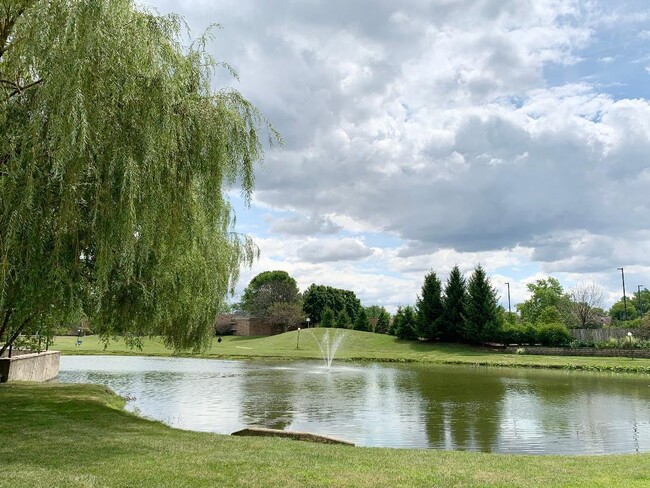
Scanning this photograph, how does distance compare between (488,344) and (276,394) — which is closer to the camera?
(276,394)

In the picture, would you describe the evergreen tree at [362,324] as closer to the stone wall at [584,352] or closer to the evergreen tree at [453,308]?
Answer: the evergreen tree at [453,308]

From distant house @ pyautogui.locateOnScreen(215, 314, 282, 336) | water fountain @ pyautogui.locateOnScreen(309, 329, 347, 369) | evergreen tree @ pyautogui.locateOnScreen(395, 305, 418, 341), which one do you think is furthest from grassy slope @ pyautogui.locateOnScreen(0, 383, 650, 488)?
distant house @ pyautogui.locateOnScreen(215, 314, 282, 336)

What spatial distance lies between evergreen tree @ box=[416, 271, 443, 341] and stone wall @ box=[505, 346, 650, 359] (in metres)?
7.80

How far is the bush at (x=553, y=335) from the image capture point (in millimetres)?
46250

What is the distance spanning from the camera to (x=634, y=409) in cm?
1783

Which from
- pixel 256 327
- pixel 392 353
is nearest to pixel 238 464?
pixel 392 353

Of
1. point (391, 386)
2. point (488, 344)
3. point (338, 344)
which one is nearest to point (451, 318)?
point (488, 344)

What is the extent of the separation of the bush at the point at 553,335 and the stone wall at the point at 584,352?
145 centimetres

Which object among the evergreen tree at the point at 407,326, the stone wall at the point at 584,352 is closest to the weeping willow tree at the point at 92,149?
the stone wall at the point at 584,352

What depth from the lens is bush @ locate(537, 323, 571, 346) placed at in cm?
4625

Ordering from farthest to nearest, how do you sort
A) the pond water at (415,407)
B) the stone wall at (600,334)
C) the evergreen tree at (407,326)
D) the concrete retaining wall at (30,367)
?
the evergreen tree at (407,326) → the stone wall at (600,334) → the concrete retaining wall at (30,367) → the pond water at (415,407)

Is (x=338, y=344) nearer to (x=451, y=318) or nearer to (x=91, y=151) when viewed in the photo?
(x=451, y=318)

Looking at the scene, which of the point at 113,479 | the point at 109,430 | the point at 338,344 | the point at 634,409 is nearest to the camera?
the point at 113,479

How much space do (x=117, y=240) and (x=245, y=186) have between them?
3.06 metres
